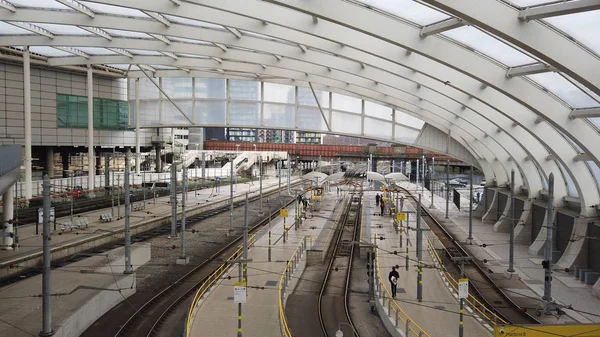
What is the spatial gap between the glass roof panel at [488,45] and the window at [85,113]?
3052 centimetres

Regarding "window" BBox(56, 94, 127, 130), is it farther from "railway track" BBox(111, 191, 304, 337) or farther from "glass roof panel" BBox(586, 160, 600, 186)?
"glass roof panel" BBox(586, 160, 600, 186)

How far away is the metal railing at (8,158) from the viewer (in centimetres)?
1460

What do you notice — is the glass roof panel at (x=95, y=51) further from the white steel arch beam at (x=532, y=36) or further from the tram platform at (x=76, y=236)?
the white steel arch beam at (x=532, y=36)

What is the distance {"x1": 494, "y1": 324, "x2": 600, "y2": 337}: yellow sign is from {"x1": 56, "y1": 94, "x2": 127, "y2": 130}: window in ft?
112

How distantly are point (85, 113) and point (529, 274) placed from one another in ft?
104

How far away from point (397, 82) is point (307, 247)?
9206 millimetres

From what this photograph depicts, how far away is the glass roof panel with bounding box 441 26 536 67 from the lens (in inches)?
511

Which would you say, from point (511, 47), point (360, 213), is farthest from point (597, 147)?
point (360, 213)

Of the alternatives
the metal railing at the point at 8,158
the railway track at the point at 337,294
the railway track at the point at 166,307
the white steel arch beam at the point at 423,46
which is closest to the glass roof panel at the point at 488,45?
the white steel arch beam at the point at 423,46

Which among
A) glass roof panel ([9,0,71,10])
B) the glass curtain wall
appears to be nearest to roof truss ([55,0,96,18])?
glass roof panel ([9,0,71,10])

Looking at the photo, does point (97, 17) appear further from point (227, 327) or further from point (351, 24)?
point (227, 327)

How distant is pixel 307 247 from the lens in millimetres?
24562

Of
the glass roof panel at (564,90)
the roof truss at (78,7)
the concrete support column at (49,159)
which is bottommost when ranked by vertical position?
the concrete support column at (49,159)

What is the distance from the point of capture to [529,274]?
19656 millimetres
